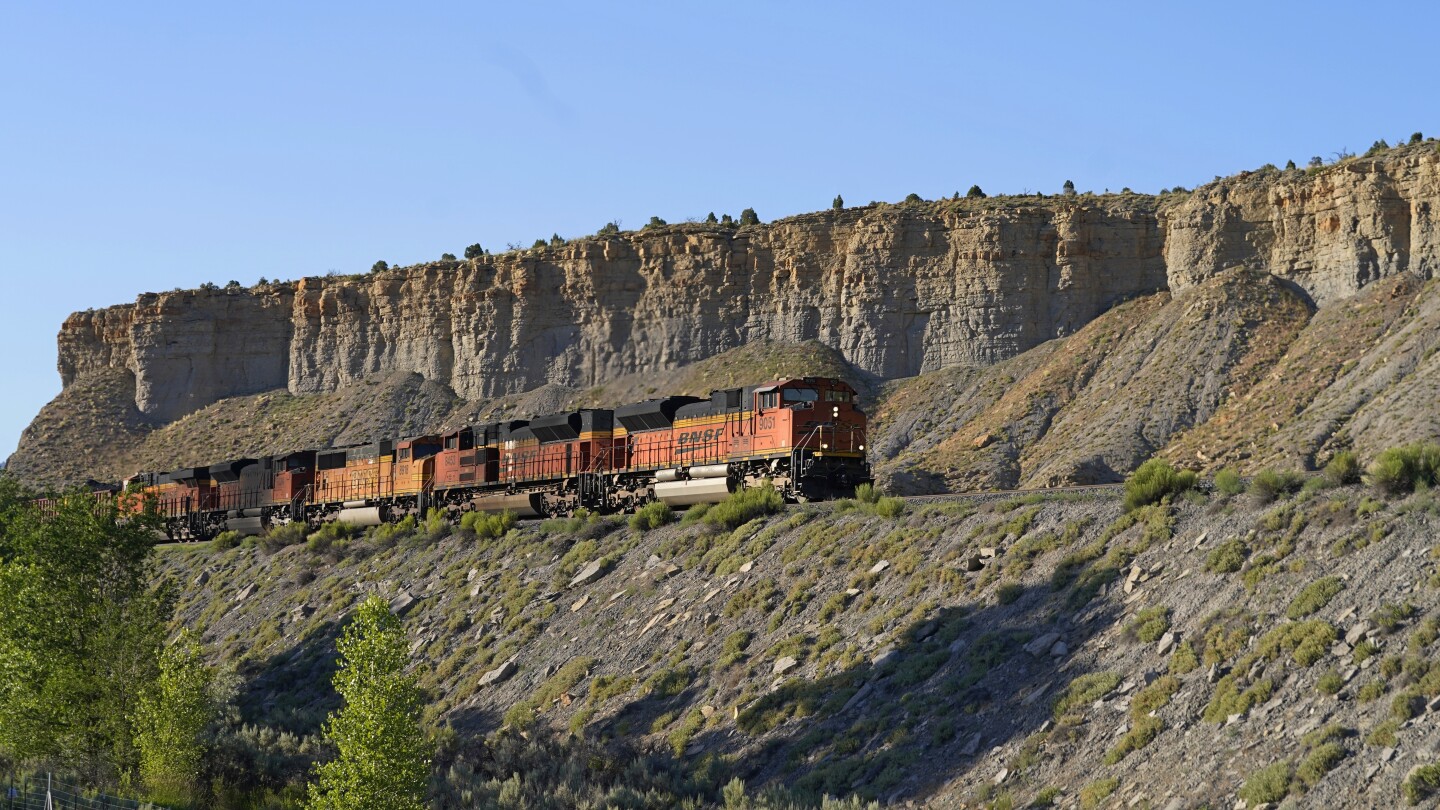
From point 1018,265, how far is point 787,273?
41.4 ft

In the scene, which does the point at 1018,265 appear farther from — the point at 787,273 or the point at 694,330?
the point at 694,330

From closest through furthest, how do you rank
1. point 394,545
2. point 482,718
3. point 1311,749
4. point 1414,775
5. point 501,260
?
point 1414,775
point 1311,749
point 482,718
point 394,545
point 501,260

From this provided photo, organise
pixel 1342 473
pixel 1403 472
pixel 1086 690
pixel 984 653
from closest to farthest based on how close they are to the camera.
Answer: pixel 1086 690 → pixel 1403 472 → pixel 984 653 → pixel 1342 473

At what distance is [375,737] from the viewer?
19.5m

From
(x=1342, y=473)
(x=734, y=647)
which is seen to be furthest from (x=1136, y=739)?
(x=734, y=647)

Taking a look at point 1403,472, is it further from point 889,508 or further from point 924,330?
point 924,330

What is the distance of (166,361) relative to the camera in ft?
305

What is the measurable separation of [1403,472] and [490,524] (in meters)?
24.7

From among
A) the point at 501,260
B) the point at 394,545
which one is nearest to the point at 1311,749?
the point at 394,545

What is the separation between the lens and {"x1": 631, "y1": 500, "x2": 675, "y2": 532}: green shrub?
34.7 m

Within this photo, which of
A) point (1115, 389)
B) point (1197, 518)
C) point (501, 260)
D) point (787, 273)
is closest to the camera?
point (1197, 518)

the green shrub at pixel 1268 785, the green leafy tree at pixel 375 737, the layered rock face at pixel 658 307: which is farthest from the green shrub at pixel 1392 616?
the layered rock face at pixel 658 307

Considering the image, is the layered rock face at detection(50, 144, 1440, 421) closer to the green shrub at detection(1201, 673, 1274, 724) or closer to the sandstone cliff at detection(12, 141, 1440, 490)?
the sandstone cliff at detection(12, 141, 1440, 490)

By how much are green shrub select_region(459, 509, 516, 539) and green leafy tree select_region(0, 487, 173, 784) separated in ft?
33.5
